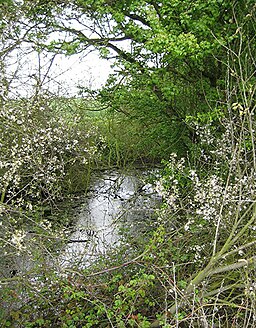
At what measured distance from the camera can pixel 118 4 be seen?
19.4ft

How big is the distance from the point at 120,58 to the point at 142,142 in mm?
1940

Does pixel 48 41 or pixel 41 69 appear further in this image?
pixel 48 41

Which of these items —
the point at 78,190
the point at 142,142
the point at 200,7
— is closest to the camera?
the point at 200,7

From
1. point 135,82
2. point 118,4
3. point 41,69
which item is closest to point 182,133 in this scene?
point 135,82

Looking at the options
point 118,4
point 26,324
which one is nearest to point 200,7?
point 118,4

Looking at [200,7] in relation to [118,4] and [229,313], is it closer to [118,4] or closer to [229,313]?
[118,4]

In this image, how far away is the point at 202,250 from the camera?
13.4 feet

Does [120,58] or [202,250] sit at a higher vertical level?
[120,58]

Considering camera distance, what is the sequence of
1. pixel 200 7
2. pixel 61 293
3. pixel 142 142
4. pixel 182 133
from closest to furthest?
pixel 61 293
pixel 200 7
pixel 182 133
pixel 142 142

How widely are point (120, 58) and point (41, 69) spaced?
1.51m

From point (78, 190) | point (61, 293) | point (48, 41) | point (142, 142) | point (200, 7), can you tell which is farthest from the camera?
point (78, 190)

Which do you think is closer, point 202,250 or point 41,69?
point 202,250

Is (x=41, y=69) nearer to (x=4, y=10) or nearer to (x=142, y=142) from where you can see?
(x=4, y=10)

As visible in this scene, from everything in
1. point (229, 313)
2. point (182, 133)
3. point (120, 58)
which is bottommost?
point (229, 313)
